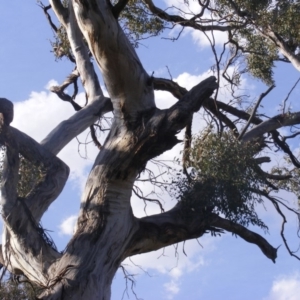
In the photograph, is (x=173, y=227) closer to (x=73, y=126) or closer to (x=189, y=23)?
(x=73, y=126)

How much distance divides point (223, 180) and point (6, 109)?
7.45 ft

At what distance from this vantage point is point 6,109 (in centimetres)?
654

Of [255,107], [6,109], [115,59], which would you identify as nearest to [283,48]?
[255,107]

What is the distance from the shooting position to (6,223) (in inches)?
256

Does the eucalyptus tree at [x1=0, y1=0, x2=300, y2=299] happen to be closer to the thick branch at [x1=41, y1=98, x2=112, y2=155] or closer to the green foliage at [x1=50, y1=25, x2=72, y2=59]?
the thick branch at [x1=41, y1=98, x2=112, y2=155]

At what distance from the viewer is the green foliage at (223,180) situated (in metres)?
7.18

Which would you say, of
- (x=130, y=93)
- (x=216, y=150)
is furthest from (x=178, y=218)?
(x=130, y=93)

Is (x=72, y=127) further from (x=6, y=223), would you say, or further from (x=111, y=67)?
A: (x=6, y=223)

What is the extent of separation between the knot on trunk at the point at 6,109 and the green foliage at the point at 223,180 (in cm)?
196

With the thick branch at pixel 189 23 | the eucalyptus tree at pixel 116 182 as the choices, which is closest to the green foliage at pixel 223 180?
the eucalyptus tree at pixel 116 182

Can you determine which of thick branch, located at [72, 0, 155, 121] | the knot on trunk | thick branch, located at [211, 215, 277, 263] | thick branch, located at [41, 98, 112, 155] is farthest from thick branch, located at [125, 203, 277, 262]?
the knot on trunk

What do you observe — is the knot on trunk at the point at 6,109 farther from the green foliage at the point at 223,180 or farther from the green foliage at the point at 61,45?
the green foliage at the point at 61,45

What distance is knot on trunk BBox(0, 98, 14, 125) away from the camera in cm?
652

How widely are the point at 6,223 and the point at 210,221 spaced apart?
6.86ft
